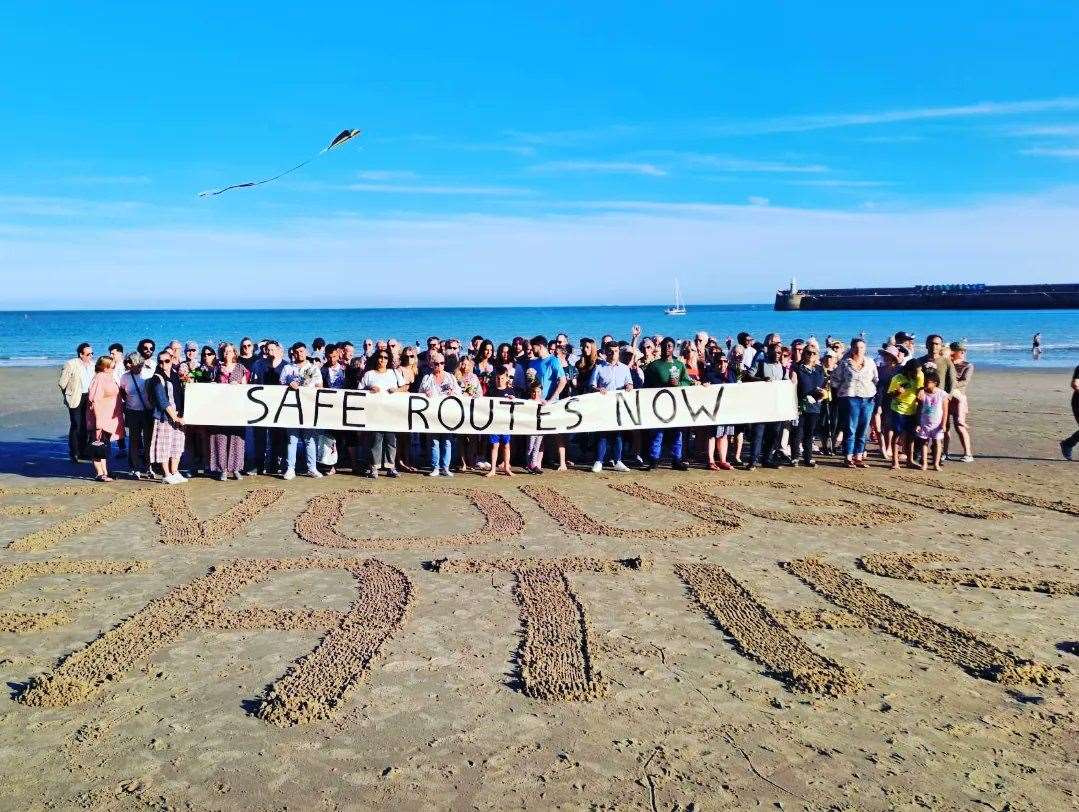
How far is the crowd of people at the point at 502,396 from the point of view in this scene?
40.7ft

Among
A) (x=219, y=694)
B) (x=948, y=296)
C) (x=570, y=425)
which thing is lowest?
(x=219, y=694)

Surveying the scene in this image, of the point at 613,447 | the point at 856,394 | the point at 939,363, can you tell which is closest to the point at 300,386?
the point at 613,447

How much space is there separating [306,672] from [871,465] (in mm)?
10755

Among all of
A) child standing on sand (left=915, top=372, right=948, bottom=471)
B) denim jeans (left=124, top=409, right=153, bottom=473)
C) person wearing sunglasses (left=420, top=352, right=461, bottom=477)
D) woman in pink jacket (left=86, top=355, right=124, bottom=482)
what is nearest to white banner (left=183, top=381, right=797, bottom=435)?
person wearing sunglasses (left=420, top=352, right=461, bottom=477)

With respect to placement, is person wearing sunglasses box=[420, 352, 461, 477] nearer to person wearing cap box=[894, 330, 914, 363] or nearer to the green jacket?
the green jacket

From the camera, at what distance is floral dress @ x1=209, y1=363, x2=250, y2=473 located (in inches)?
488

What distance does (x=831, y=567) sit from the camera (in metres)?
8.02

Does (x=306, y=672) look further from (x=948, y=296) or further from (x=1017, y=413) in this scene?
(x=948, y=296)

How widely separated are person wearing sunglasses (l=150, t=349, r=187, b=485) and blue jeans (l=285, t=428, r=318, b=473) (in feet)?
5.04

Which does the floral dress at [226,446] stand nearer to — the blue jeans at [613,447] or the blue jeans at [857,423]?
the blue jeans at [613,447]

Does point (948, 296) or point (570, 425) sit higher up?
point (948, 296)

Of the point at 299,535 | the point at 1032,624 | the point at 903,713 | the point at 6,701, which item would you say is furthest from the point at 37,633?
the point at 1032,624

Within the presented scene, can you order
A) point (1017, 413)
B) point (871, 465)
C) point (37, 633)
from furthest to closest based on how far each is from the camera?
point (1017, 413)
point (871, 465)
point (37, 633)

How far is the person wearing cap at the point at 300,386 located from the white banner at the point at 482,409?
19 cm
